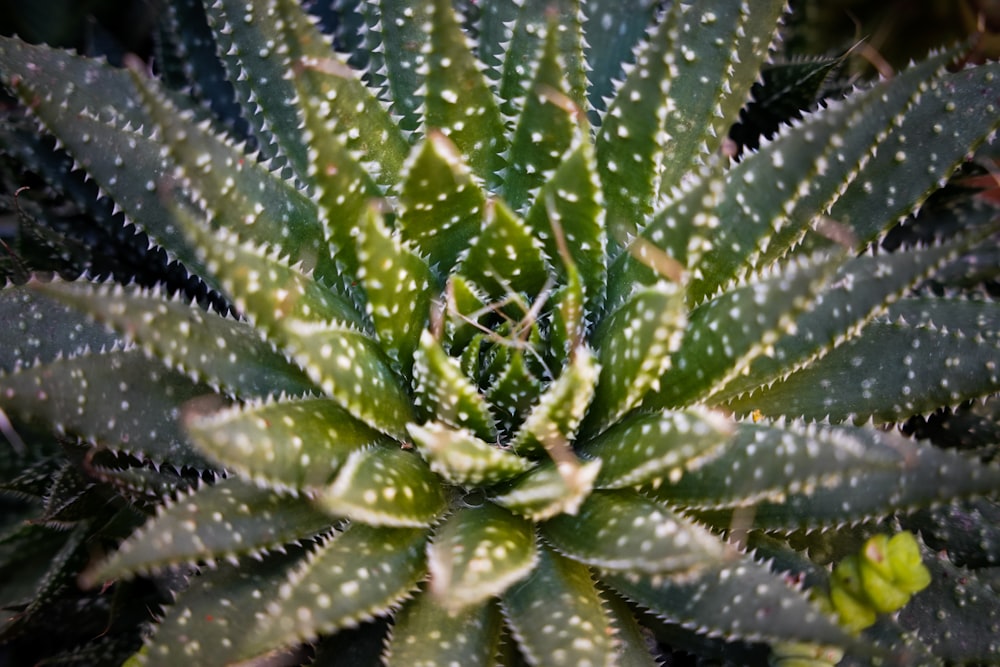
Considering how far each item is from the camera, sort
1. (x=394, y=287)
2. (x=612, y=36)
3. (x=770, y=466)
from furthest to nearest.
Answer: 1. (x=612, y=36)
2. (x=394, y=287)
3. (x=770, y=466)

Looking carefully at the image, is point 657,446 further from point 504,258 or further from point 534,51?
point 534,51

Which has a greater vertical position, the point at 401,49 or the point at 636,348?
the point at 401,49

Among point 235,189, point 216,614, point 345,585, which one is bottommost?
point 216,614

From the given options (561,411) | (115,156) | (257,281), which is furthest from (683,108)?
(115,156)

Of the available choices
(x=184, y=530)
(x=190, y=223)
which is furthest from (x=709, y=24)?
(x=184, y=530)

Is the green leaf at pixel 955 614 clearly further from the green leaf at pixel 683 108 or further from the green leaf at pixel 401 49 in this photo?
the green leaf at pixel 401 49

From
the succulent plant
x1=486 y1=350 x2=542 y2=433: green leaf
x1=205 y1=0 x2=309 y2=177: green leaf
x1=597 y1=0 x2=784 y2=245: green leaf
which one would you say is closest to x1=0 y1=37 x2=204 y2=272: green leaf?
the succulent plant

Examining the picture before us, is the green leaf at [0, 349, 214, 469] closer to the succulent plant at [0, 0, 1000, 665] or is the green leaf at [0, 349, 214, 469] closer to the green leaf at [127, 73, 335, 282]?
the succulent plant at [0, 0, 1000, 665]

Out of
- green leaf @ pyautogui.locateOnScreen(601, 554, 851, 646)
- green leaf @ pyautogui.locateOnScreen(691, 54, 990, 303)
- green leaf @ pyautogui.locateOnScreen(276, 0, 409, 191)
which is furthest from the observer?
green leaf @ pyautogui.locateOnScreen(276, 0, 409, 191)
